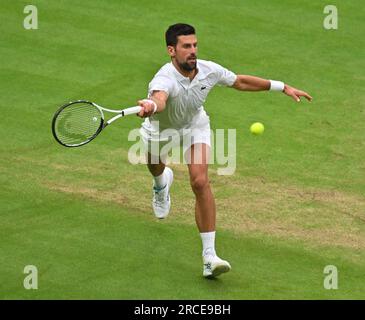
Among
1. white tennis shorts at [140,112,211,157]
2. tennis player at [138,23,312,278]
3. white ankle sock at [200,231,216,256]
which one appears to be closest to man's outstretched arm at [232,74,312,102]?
tennis player at [138,23,312,278]

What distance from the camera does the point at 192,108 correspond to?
10648mm

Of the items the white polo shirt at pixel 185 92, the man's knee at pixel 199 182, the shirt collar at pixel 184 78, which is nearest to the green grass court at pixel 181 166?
the man's knee at pixel 199 182

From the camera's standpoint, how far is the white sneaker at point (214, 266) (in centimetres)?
1006

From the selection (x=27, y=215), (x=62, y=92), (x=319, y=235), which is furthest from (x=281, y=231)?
(x=62, y=92)

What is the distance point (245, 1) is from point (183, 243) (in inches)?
289

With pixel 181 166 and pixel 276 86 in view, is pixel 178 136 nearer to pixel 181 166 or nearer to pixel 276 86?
pixel 276 86

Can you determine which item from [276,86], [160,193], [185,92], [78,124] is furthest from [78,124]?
[276,86]

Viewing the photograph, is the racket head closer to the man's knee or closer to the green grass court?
the man's knee

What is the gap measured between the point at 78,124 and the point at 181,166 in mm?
3755

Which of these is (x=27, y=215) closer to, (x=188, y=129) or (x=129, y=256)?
(x=129, y=256)

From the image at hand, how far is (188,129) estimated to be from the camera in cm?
1077

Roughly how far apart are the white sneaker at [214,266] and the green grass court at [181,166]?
111 mm

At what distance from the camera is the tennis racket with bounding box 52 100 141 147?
31.7 ft

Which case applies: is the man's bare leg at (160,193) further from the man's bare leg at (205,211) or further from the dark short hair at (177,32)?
the dark short hair at (177,32)
